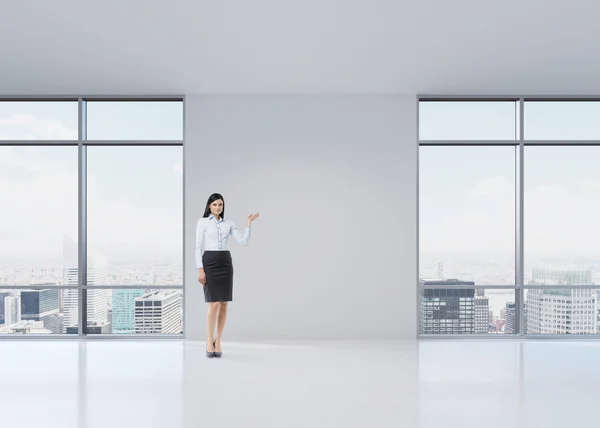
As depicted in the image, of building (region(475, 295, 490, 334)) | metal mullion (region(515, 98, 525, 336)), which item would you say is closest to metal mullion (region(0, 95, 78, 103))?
metal mullion (region(515, 98, 525, 336))

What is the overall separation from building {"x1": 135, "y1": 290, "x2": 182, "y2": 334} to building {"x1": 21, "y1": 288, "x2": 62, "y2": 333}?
0.98 m

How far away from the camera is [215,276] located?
13.8 feet

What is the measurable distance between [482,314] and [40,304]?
534cm

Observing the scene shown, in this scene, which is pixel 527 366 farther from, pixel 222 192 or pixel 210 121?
pixel 210 121

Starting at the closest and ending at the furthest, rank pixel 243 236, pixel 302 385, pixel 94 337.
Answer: pixel 302 385 → pixel 243 236 → pixel 94 337

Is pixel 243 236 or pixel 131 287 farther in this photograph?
pixel 131 287

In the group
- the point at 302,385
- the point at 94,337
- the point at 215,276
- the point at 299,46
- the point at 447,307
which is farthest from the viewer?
the point at 447,307

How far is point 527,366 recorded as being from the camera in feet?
13.0

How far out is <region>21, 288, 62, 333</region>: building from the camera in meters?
Result: 5.12

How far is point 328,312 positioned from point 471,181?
2339mm

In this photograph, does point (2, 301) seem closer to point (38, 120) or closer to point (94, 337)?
point (94, 337)

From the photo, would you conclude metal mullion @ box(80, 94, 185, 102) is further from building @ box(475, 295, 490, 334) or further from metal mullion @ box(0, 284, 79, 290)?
building @ box(475, 295, 490, 334)

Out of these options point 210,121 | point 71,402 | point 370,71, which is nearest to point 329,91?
point 370,71

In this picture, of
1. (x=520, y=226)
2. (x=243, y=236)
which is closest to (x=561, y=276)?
(x=520, y=226)
